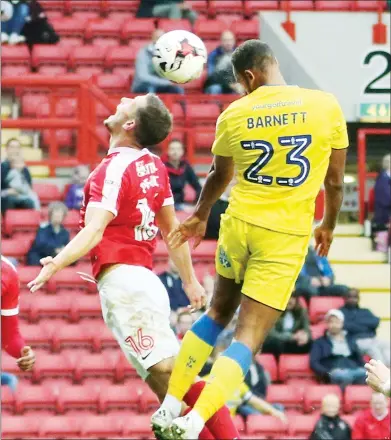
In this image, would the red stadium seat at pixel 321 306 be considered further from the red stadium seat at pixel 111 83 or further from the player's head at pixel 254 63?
the player's head at pixel 254 63

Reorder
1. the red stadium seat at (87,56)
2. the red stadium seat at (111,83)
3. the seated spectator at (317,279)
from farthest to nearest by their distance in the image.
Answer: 1. the red stadium seat at (87,56)
2. the red stadium seat at (111,83)
3. the seated spectator at (317,279)

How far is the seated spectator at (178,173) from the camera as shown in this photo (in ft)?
46.9

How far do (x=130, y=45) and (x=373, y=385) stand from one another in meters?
10.8

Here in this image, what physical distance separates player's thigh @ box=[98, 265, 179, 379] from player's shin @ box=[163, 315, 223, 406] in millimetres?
210

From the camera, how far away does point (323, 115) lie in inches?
307

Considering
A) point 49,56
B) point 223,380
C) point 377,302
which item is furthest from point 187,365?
point 49,56

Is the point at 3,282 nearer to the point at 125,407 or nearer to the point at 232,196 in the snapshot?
the point at 232,196

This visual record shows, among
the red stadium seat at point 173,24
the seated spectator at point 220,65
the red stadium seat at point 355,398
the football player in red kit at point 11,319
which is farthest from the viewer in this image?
the red stadium seat at point 173,24

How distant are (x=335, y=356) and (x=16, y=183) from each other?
327 centimetres

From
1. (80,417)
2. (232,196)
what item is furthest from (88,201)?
(80,417)

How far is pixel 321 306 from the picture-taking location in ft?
48.0

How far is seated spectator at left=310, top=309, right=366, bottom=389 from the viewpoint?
1385 centimetres

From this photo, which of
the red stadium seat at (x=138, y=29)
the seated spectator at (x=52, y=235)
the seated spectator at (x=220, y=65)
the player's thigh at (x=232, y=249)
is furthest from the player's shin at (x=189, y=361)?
the red stadium seat at (x=138, y=29)

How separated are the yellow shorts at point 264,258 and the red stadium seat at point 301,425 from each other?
5.59 metres
